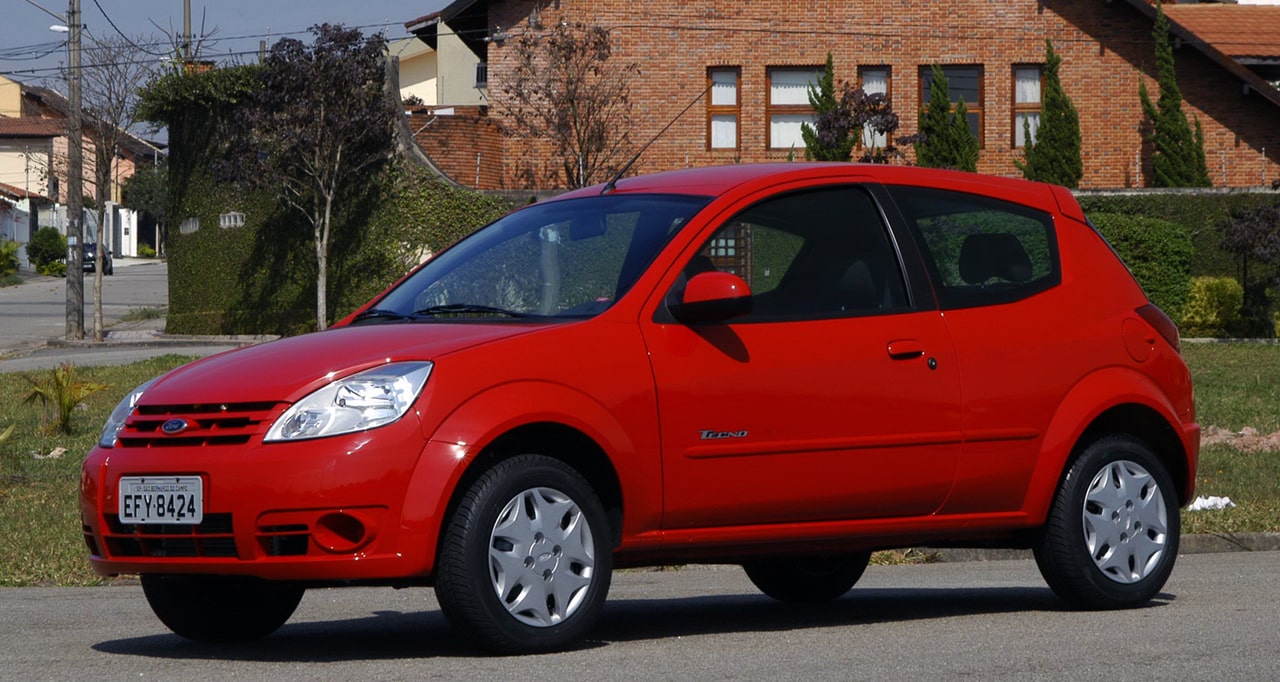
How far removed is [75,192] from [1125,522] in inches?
1332

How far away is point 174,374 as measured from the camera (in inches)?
254

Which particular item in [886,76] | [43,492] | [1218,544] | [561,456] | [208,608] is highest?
[886,76]

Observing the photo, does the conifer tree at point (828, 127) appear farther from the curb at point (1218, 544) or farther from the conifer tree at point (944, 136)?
the curb at point (1218, 544)

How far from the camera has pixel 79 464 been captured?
15.0 meters

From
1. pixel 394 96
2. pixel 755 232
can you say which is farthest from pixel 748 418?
pixel 394 96

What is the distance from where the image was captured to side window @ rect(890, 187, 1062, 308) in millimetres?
7367

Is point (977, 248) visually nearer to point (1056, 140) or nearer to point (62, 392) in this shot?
point (62, 392)

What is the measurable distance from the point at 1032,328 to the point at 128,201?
9693 cm

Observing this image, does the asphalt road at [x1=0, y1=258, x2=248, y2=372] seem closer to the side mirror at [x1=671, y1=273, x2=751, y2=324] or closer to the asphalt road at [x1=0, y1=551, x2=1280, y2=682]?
the asphalt road at [x1=0, y1=551, x2=1280, y2=682]

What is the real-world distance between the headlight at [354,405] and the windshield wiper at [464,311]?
2.52 feet

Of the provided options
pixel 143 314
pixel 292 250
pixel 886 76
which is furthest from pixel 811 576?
pixel 143 314

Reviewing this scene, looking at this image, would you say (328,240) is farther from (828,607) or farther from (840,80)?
(828,607)

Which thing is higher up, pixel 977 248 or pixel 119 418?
pixel 977 248

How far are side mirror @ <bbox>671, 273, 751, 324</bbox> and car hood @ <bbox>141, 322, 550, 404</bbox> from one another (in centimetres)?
53
